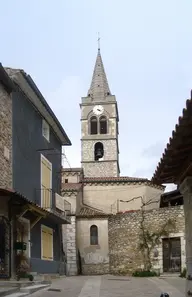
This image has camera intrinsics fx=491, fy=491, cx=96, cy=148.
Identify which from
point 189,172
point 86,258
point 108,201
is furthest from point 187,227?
point 108,201

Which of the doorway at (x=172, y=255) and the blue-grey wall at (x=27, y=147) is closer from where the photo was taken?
the blue-grey wall at (x=27, y=147)

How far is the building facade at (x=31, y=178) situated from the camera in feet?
54.9

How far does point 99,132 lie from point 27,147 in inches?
1827

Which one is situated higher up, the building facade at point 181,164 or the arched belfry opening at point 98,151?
the arched belfry opening at point 98,151

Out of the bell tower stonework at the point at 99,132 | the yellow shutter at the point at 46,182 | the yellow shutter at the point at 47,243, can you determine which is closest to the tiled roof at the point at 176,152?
the yellow shutter at the point at 46,182

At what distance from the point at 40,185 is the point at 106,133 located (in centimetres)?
4486

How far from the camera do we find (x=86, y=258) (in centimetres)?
3356

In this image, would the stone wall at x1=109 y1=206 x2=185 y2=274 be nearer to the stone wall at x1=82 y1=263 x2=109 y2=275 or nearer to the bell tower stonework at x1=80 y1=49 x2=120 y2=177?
the stone wall at x1=82 y1=263 x2=109 y2=275

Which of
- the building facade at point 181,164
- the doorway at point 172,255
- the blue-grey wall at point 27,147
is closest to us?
the building facade at point 181,164

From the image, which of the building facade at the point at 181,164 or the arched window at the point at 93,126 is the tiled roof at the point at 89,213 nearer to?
the building facade at the point at 181,164

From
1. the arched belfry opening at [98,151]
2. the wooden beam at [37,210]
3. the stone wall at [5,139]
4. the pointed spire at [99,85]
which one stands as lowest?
the wooden beam at [37,210]

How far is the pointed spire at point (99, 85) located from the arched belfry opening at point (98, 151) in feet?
21.9

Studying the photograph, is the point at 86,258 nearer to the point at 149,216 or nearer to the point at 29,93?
the point at 149,216

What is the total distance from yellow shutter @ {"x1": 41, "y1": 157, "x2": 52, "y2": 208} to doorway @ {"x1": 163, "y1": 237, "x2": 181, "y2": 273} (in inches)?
321
